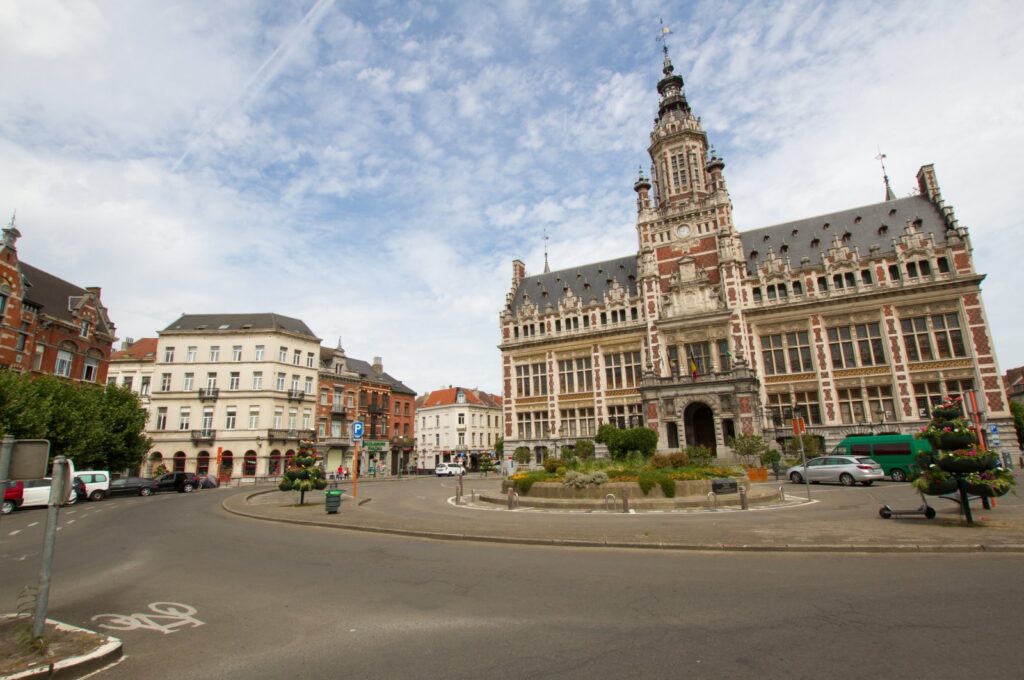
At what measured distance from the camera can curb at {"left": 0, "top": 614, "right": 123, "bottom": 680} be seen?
4.79 metres

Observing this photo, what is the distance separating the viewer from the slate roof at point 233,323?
52938mm

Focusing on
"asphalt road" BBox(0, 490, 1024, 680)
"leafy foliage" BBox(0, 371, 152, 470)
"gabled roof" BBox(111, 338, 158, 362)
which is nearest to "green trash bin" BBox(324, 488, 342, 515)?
"asphalt road" BBox(0, 490, 1024, 680)

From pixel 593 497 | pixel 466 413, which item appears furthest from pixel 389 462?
pixel 593 497

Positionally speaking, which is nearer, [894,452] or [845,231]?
[894,452]

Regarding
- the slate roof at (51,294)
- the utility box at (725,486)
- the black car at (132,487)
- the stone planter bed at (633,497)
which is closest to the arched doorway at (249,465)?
the black car at (132,487)

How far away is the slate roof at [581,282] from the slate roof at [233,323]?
→ 24850 millimetres

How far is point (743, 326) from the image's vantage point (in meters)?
42.2

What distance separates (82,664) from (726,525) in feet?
44.5

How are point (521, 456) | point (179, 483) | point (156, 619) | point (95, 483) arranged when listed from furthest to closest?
point (521, 456) < point (179, 483) < point (95, 483) < point (156, 619)

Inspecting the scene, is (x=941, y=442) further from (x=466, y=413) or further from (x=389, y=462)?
(x=466, y=413)

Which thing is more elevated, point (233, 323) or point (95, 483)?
point (233, 323)

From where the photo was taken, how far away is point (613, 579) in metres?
8.52

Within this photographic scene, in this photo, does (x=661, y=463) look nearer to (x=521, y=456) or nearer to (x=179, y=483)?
(x=521, y=456)

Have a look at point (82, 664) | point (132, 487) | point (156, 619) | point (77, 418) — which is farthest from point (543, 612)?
point (77, 418)
